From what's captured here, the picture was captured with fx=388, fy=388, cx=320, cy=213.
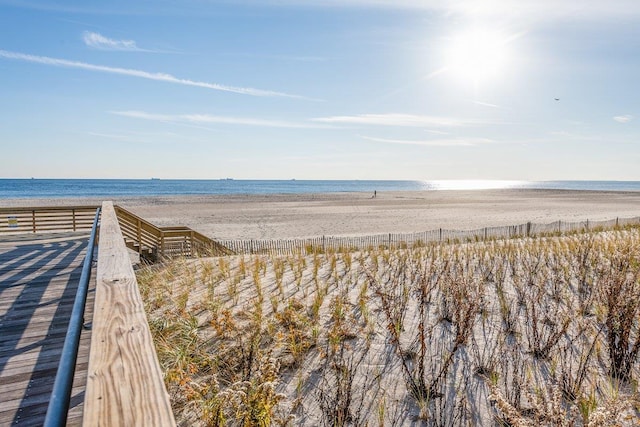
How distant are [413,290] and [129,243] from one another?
11.1 metres

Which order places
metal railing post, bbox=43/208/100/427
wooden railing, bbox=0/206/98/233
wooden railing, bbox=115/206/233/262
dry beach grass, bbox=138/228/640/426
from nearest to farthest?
metal railing post, bbox=43/208/100/427
dry beach grass, bbox=138/228/640/426
wooden railing, bbox=0/206/98/233
wooden railing, bbox=115/206/233/262

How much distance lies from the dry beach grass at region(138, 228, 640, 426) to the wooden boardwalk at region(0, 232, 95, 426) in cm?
102

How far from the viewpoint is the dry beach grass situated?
3.62 metres

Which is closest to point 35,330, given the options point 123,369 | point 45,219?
point 123,369

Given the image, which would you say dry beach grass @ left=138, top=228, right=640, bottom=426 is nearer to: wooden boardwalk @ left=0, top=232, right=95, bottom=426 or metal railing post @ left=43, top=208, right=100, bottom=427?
wooden boardwalk @ left=0, top=232, right=95, bottom=426

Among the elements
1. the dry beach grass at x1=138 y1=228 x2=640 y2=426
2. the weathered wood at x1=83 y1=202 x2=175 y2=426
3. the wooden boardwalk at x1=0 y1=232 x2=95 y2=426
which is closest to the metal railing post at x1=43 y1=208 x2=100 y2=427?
the weathered wood at x1=83 y1=202 x2=175 y2=426

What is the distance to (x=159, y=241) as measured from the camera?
14.3 metres

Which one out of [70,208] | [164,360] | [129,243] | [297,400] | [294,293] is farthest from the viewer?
[129,243]

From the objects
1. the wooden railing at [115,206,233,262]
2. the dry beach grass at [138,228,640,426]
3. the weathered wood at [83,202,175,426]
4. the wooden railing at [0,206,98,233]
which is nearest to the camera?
the weathered wood at [83,202,175,426]

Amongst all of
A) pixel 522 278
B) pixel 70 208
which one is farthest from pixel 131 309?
pixel 70 208

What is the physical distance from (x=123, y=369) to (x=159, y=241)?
13.9 m

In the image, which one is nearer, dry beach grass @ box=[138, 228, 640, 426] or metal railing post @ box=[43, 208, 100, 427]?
metal railing post @ box=[43, 208, 100, 427]

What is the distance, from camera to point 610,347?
Result: 445 centimetres

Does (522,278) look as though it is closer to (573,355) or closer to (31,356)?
(573,355)
